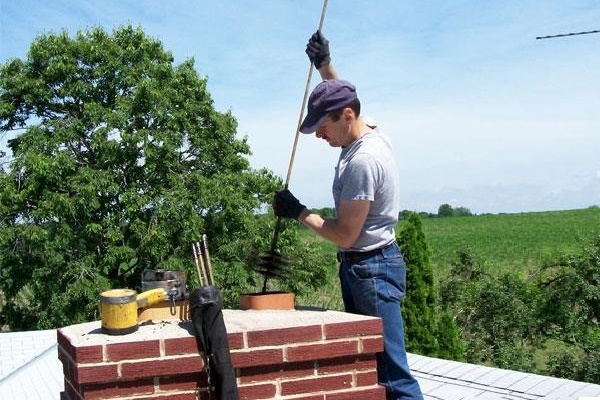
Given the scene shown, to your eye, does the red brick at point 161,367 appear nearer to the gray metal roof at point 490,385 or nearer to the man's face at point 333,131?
the man's face at point 333,131

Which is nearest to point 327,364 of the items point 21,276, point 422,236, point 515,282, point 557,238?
point 422,236

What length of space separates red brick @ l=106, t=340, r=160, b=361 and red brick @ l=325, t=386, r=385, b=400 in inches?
25.9

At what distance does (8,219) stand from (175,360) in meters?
14.8

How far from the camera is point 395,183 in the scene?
2.89 m

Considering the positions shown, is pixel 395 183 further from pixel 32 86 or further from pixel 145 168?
pixel 32 86

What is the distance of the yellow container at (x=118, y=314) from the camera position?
100 inches

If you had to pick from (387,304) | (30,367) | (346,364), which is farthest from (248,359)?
(30,367)

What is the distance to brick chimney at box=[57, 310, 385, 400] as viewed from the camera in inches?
94.8

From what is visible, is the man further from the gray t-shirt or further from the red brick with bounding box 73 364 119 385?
the red brick with bounding box 73 364 119 385

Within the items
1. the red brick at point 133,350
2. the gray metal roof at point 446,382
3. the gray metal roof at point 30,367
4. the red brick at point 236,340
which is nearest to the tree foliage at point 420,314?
the gray metal roof at point 446,382

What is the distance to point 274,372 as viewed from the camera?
8.44 feet

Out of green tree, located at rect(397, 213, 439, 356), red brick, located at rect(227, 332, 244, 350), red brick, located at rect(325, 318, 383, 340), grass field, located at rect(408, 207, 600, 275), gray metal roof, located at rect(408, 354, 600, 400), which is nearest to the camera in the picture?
red brick, located at rect(227, 332, 244, 350)

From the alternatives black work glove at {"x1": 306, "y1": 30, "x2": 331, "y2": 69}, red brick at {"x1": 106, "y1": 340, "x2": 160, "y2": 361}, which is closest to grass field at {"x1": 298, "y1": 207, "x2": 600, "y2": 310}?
black work glove at {"x1": 306, "y1": 30, "x2": 331, "y2": 69}

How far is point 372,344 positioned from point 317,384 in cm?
25
